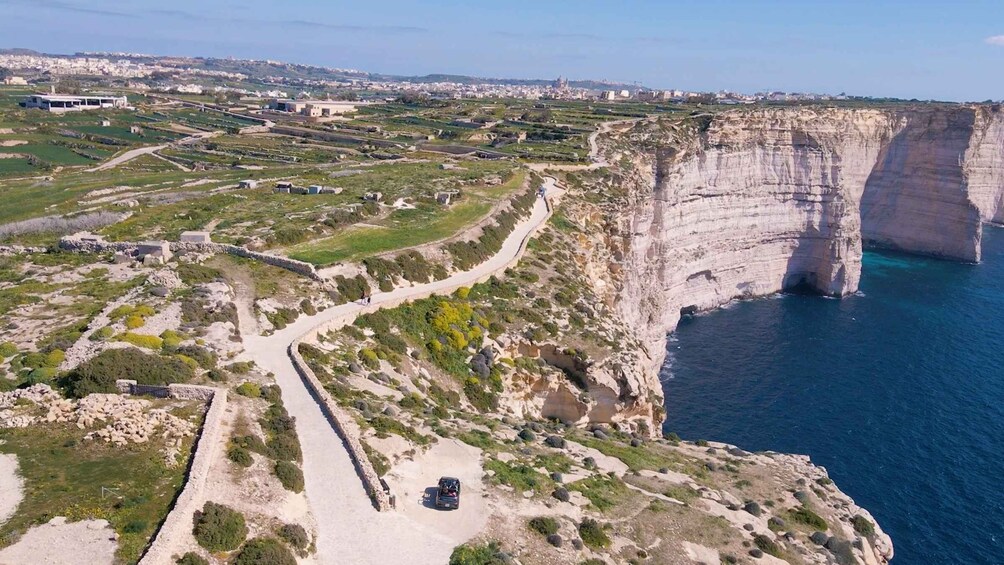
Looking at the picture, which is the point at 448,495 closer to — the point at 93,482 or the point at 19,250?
the point at 93,482

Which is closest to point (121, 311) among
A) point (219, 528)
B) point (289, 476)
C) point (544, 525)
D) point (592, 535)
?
point (289, 476)

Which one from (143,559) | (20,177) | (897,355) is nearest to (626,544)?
(143,559)

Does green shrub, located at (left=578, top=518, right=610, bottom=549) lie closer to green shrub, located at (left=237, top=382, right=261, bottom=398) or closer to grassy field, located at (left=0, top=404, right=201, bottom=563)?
grassy field, located at (left=0, top=404, right=201, bottom=563)

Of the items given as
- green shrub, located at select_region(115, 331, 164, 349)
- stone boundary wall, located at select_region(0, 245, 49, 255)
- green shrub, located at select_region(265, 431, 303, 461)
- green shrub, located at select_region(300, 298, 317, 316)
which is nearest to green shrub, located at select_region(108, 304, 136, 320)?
green shrub, located at select_region(115, 331, 164, 349)

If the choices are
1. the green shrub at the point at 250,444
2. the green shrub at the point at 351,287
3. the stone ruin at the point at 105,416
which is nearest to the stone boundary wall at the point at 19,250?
the green shrub at the point at 351,287

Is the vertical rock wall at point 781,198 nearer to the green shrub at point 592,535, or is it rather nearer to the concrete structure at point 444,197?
the concrete structure at point 444,197

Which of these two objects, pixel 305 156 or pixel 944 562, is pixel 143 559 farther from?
pixel 305 156
